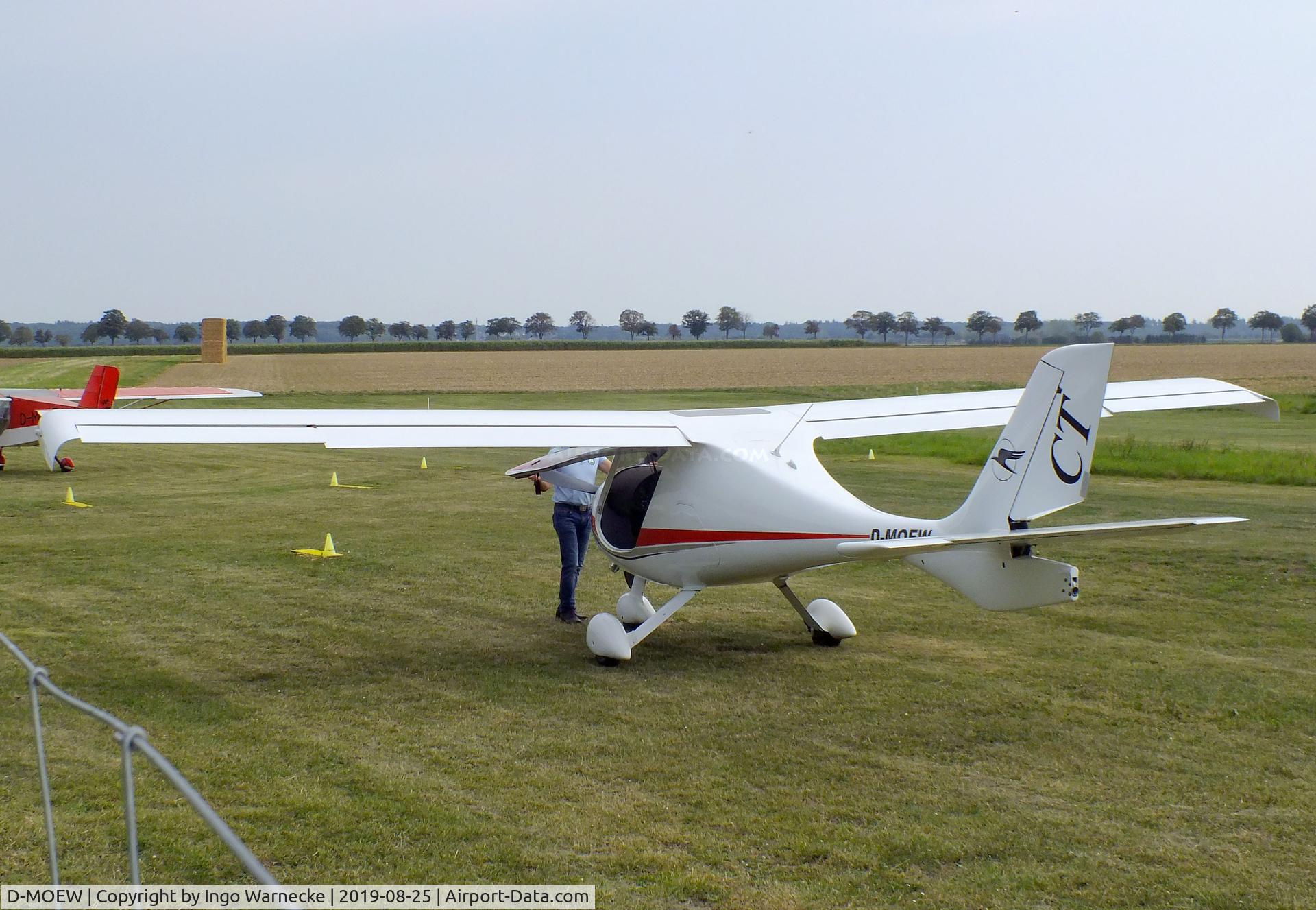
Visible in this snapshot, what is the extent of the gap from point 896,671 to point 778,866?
12.0 feet

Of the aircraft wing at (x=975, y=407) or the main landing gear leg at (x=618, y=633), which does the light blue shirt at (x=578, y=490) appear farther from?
the aircraft wing at (x=975, y=407)

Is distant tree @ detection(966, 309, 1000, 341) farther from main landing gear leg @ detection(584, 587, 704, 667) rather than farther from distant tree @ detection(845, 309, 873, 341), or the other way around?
main landing gear leg @ detection(584, 587, 704, 667)

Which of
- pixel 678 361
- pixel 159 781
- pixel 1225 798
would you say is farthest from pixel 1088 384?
pixel 678 361

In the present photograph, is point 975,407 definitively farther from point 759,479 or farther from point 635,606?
point 635,606

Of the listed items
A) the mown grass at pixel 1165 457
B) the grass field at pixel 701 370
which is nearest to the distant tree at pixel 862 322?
the grass field at pixel 701 370

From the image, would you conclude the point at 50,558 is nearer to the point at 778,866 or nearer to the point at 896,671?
the point at 896,671

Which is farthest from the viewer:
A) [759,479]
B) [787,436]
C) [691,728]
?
[787,436]

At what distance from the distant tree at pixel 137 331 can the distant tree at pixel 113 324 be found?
875 mm

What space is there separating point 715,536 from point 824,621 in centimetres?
148

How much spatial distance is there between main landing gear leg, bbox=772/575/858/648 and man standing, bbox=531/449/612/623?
1.98m

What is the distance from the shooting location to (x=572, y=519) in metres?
10.2

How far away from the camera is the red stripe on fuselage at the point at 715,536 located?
319 inches

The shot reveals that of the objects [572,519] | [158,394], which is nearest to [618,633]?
[572,519]

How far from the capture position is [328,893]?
4918mm
